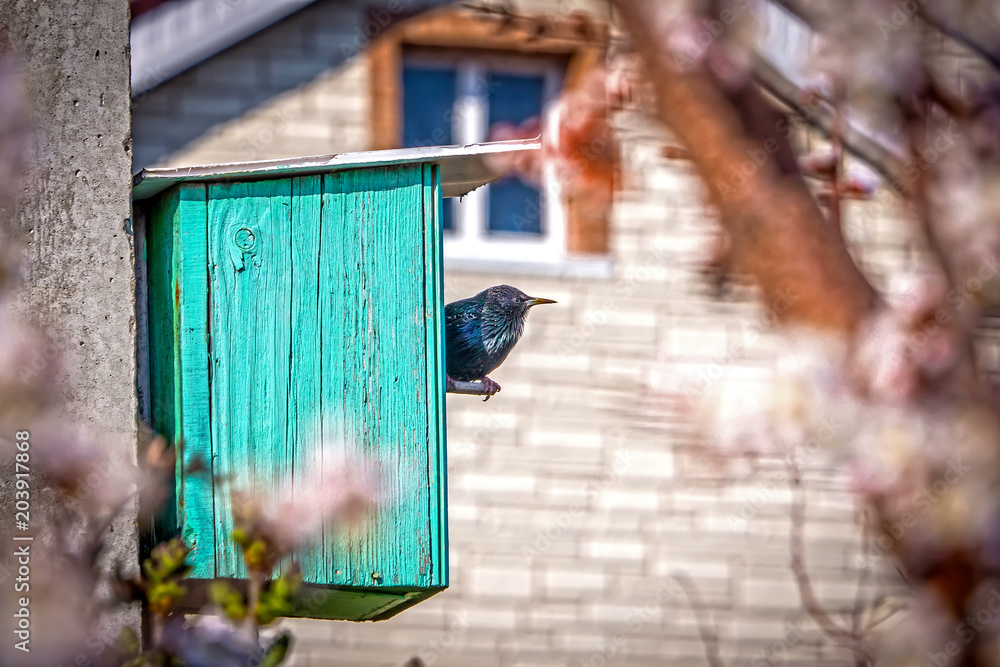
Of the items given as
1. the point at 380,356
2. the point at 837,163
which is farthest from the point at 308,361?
the point at 837,163

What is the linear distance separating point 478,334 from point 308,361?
528 mm

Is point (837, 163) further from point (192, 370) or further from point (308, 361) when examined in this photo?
point (192, 370)

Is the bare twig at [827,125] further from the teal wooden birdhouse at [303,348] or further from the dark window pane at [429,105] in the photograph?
the teal wooden birdhouse at [303,348]

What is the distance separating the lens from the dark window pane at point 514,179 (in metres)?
5.99

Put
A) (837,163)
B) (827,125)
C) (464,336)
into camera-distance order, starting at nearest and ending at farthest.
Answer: (464,336), (837,163), (827,125)

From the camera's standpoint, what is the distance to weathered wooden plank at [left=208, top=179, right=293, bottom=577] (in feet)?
7.57

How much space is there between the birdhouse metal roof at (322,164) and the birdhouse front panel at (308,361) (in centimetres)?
3

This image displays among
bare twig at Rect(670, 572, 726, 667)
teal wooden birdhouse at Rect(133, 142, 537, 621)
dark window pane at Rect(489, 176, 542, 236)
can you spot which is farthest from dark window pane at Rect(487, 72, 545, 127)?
teal wooden birdhouse at Rect(133, 142, 537, 621)

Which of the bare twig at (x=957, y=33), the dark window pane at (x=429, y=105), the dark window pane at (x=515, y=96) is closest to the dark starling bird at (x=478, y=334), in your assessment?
the bare twig at (x=957, y=33)

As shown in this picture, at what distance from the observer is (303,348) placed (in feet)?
7.72

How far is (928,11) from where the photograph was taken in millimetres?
3248

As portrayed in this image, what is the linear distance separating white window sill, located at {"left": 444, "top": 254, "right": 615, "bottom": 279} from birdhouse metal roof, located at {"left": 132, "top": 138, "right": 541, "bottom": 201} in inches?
118

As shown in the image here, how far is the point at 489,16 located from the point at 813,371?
308 centimetres

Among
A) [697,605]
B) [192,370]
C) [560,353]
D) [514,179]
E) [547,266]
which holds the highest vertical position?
[514,179]
